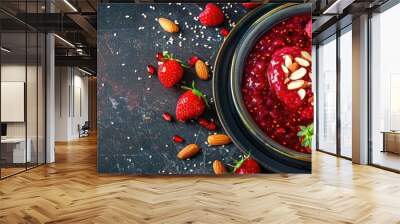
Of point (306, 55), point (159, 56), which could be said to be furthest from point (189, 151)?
point (306, 55)

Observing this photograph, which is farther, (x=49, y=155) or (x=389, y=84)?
(x=49, y=155)

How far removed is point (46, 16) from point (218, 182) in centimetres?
440

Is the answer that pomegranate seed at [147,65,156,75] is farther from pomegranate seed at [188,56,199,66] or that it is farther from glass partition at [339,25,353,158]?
glass partition at [339,25,353,158]

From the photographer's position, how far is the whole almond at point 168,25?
221 inches

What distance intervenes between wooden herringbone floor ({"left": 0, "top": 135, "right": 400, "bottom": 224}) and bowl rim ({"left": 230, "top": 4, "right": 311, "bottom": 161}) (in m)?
0.49

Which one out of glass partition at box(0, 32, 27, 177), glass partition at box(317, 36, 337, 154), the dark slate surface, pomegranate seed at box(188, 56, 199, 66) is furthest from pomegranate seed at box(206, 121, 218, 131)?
glass partition at box(317, 36, 337, 154)

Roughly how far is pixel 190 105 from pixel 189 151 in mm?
689

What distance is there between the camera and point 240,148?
18.2 feet

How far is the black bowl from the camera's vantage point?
552 centimetres

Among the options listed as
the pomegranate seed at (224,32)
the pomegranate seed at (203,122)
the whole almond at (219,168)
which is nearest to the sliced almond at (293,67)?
the pomegranate seed at (224,32)

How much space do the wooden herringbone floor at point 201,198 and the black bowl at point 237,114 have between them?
25cm

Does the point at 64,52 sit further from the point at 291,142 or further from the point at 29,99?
the point at 291,142

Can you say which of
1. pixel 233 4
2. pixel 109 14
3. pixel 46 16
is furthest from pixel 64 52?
pixel 233 4

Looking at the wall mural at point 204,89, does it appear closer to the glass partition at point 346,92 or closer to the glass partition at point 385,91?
the glass partition at point 385,91
